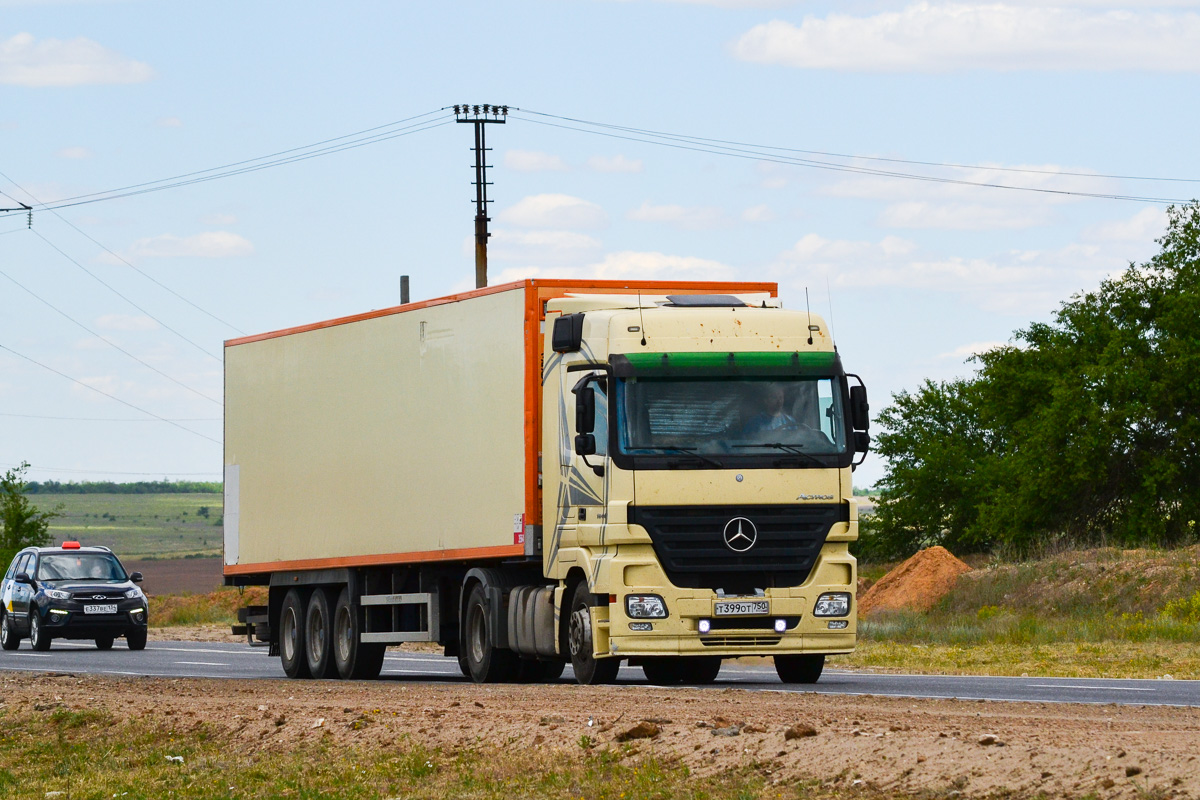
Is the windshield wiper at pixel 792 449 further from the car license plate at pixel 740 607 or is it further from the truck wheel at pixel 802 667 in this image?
the truck wheel at pixel 802 667

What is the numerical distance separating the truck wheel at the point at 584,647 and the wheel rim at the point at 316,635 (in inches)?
232

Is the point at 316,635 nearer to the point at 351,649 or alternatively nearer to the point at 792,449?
the point at 351,649

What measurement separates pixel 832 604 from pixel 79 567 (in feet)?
70.9

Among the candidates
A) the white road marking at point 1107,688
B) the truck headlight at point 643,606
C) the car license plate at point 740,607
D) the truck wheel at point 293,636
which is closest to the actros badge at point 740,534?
the car license plate at point 740,607

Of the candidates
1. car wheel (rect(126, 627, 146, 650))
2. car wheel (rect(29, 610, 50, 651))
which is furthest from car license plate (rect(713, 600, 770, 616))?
car wheel (rect(29, 610, 50, 651))

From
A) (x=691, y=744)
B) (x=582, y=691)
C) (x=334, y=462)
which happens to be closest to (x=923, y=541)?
(x=334, y=462)

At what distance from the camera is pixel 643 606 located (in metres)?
18.2

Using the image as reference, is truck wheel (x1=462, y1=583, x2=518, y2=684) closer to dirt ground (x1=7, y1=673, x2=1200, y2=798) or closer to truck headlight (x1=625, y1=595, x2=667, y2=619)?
dirt ground (x1=7, y1=673, x2=1200, y2=798)

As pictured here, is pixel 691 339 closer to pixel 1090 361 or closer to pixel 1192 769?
pixel 1192 769

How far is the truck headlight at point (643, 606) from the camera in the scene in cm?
1817

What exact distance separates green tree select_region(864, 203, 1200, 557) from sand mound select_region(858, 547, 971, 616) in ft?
23.0

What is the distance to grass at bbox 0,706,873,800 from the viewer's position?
11.3 meters

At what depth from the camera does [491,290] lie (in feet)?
67.2

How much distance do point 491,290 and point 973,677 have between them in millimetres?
6696
